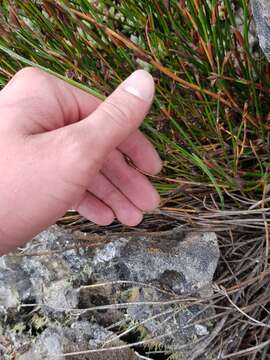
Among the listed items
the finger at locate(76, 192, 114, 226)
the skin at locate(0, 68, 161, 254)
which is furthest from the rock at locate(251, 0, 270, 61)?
the finger at locate(76, 192, 114, 226)

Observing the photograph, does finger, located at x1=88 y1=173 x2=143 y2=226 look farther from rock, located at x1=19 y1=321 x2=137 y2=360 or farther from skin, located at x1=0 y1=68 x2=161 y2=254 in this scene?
rock, located at x1=19 y1=321 x2=137 y2=360

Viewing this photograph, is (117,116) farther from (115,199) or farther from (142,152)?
(115,199)

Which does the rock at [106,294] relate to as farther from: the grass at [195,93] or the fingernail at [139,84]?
the fingernail at [139,84]

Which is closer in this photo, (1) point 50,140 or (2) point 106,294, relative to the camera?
(1) point 50,140

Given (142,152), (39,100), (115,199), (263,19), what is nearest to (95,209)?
(115,199)

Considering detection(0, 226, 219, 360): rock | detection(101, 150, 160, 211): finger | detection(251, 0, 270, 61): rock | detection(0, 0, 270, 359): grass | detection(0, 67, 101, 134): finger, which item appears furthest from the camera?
detection(0, 226, 219, 360): rock

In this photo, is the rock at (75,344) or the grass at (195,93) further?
the rock at (75,344)

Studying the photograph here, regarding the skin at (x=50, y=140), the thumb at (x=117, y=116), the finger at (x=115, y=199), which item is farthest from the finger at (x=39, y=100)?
the finger at (x=115, y=199)
